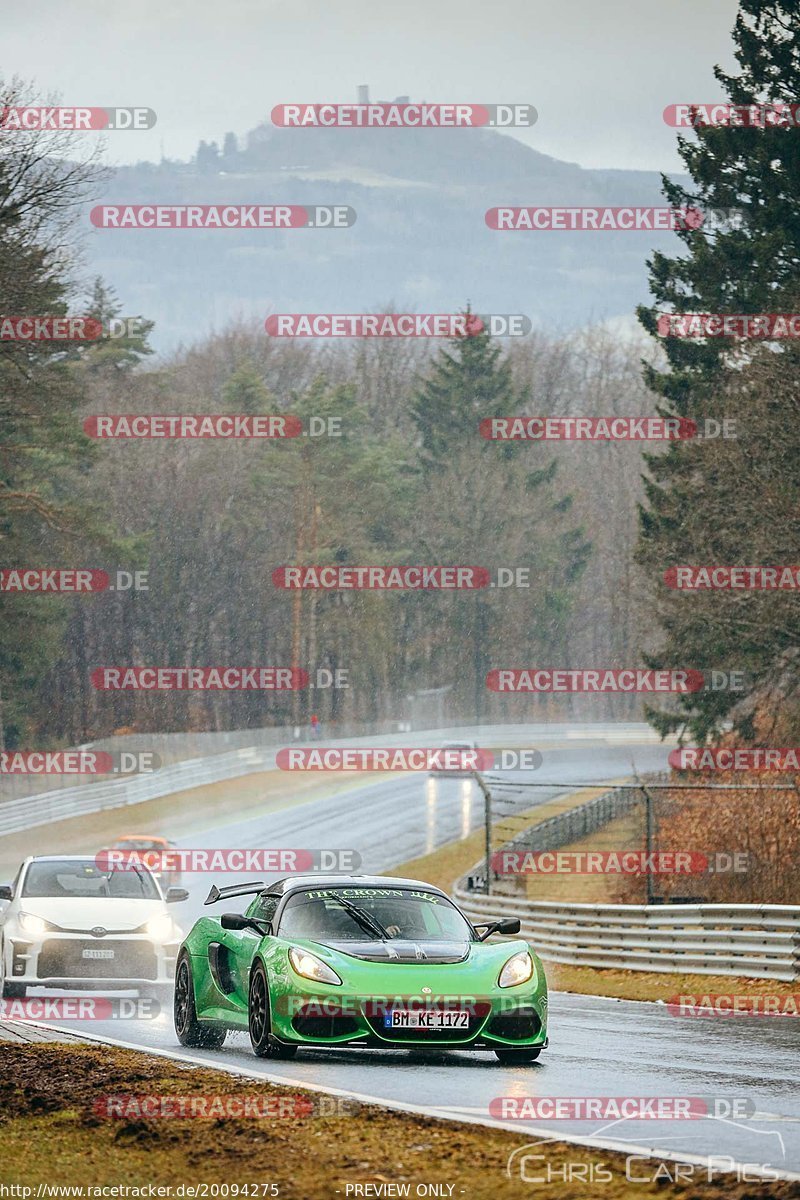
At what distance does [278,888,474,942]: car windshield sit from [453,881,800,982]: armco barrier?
913 cm

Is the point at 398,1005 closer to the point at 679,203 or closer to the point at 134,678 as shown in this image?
the point at 679,203

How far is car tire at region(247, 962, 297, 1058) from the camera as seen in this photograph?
12.5 meters

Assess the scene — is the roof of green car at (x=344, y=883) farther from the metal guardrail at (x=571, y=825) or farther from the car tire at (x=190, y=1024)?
the metal guardrail at (x=571, y=825)

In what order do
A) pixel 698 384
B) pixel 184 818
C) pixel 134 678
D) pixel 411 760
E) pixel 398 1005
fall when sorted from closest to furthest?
pixel 398 1005 → pixel 698 384 → pixel 184 818 → pixel 411 760 → pixel 134 678

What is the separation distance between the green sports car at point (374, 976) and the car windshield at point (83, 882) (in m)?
5.66

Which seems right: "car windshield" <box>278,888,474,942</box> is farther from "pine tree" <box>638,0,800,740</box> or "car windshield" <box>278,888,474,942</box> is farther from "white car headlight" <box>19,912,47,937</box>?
"pine tree" <box>638,0,800,740</box>

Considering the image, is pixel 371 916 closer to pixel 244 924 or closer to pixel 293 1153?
pixel 244 924

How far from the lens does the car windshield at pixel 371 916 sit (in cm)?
1295

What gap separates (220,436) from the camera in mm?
92938

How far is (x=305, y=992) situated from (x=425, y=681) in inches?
3590

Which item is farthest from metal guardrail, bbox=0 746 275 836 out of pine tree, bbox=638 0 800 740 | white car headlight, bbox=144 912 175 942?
white car headlight, bbox=144 912 175 942

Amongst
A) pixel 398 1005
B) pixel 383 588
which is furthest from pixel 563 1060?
pixel 383 588

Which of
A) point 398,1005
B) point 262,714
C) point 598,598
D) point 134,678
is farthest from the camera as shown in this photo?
point 598,598

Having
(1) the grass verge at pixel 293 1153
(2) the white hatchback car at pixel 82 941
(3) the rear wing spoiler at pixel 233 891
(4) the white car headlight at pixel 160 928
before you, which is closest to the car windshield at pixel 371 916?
(3) the rear wing spoiler at pixel 233 891
